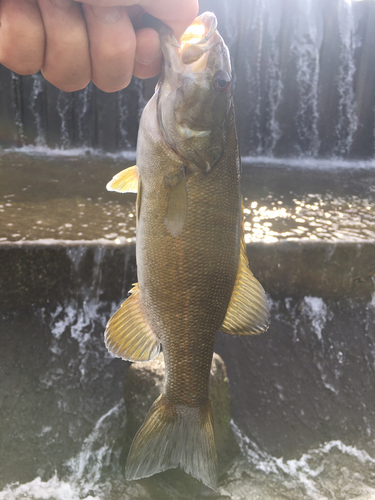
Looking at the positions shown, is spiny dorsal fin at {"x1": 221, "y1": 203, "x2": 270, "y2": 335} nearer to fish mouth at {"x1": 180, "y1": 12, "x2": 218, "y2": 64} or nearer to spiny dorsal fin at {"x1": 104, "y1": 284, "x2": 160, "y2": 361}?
spiny dorsal fin at {"x1": 104, "y1": 284, "x2": 160, "y2": 361}

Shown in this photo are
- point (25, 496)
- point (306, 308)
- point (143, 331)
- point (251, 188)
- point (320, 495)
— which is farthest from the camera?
point (251, 188)

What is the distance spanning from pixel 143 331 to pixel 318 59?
7.30m

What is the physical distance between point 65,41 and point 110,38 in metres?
0.17

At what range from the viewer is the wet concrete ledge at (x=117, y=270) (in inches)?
127

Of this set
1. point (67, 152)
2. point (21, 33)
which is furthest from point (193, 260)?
point (67, 152)

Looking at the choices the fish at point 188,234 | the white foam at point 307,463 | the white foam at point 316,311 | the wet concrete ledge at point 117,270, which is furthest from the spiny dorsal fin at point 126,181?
the white foam at point 316,311

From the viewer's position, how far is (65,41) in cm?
159

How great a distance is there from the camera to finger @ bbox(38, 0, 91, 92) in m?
1.55

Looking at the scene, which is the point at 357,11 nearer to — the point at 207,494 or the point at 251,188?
the point at 251,188

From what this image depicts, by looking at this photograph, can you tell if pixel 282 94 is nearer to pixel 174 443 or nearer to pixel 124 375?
pixel 124 375

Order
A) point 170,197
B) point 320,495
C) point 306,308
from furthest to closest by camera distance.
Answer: point 306,308 < point 320,495 < point 170,197

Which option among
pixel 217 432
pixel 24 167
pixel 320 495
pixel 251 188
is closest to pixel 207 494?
pixel 217 432

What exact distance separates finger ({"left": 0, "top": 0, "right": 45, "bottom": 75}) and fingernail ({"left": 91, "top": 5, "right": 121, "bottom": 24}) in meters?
0.21

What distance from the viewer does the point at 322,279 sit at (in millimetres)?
3764
